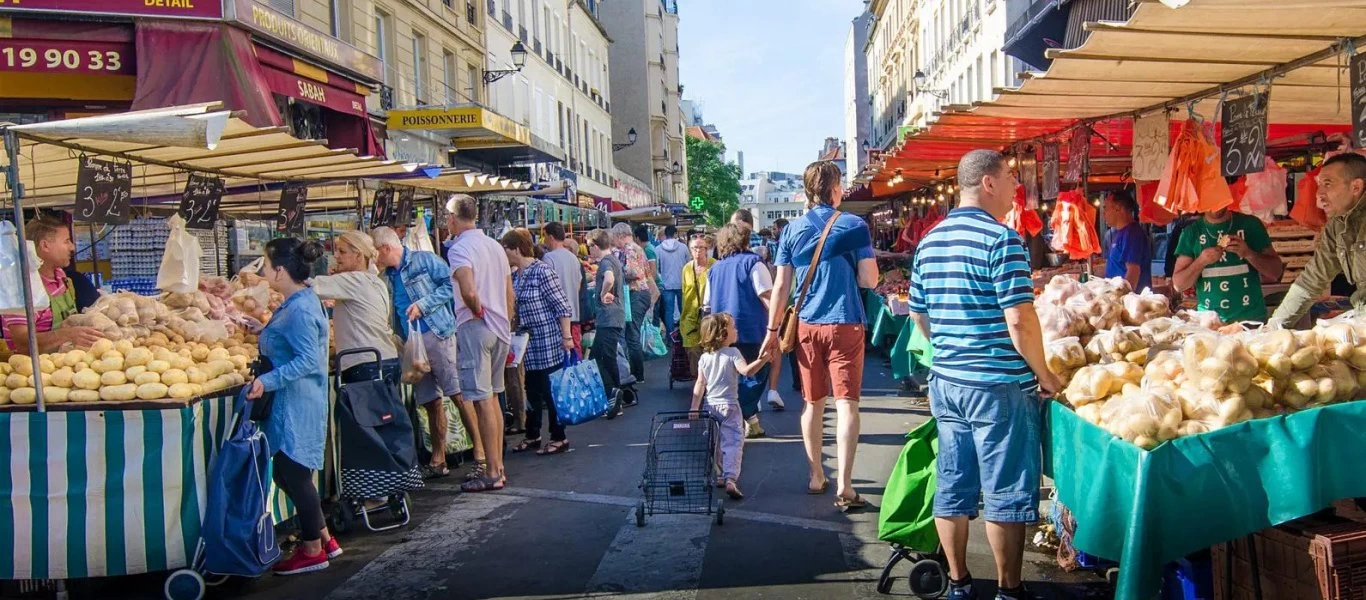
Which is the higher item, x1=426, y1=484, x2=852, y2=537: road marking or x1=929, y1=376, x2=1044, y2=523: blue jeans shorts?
x1=929, y1=376, x2=1044, y2=523: blue jeans shorts

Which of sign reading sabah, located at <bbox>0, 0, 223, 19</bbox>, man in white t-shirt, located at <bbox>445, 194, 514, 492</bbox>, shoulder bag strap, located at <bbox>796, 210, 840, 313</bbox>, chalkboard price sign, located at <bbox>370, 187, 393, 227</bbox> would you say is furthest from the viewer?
sign reading sabah, located at <bbox>0, 0, 223, 19</bbox>

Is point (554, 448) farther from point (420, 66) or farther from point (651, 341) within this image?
point (420, 66)

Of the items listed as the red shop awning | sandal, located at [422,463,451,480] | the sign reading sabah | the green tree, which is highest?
the green tree

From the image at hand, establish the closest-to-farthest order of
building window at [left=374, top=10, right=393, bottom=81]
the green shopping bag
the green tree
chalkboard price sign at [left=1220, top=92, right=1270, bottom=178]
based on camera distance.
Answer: the green shopping bag
chalkboard price sign at [left=1220, top=92, right=1270, bottom=178]
building window at [left=374, top=10, right=393, bottom=81]
the green tree

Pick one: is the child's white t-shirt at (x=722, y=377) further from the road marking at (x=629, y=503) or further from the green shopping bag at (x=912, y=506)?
the green shopping bag at (x=912, y=506)

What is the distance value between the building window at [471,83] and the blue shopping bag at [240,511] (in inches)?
821

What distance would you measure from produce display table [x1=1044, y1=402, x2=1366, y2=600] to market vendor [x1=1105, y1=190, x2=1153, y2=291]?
413 centimetres

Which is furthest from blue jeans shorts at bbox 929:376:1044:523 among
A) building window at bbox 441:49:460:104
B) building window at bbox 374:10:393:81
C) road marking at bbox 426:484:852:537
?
building window at bbox 441:49:460:104

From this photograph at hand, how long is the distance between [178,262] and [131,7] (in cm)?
496

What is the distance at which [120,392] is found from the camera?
16.3 feet

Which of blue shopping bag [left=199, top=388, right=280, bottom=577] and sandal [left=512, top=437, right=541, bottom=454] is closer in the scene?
blue shopping bag [left=199, top=388, right=280, bottom=577]

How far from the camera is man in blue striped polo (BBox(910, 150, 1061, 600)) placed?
3.98m

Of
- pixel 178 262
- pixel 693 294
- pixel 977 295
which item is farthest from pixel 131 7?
pixel 977 295

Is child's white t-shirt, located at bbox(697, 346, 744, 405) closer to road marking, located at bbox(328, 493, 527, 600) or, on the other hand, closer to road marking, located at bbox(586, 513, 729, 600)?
road marking, located at bbox(586, 513, 729, 600)
